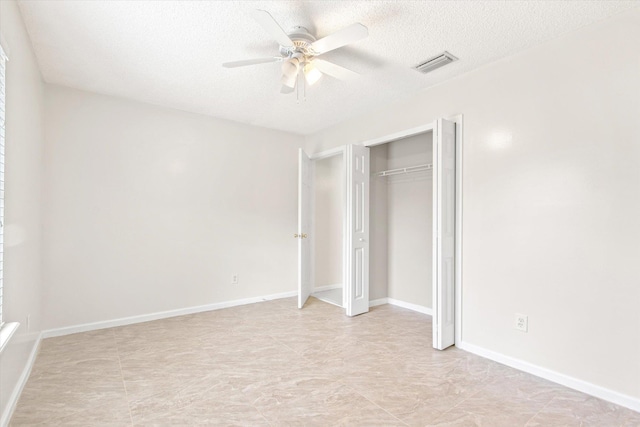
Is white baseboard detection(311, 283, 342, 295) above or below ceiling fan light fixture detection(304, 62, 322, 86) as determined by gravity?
below

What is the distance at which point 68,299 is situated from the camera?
3.32 meters

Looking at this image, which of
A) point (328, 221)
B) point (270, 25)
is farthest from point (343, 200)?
point (270, 25)

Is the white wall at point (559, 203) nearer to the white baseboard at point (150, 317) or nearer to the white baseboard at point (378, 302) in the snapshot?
the white baseboard at point (378, 302)

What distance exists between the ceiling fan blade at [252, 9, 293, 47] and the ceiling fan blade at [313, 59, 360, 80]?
0.34 metres

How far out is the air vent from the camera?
105 inches

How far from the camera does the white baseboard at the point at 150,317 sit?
3287 millimetres

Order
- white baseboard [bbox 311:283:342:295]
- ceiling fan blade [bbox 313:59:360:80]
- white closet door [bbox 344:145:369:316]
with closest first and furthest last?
ceiling fan blade [bbox 313:59:360:80] → white closet door [bbox 344:145:369:316] → white baseboard [bbox 311:283:342:295]

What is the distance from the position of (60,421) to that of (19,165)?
5.64 feet

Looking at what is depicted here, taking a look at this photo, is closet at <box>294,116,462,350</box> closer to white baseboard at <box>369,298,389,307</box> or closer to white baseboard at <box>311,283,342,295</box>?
white baseboard at <box>369,298,389,307</box>

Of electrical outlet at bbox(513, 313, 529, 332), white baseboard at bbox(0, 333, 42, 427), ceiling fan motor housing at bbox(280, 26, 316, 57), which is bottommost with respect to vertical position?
white baseboard at bbox(0, 333, 42, 427)

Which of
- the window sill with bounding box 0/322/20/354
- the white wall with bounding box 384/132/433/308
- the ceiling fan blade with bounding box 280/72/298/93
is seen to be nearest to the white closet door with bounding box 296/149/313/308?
the white wall with bounding box 384/132/433/308

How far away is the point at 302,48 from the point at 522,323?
272cm

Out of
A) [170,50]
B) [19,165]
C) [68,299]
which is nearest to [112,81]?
[170,50]

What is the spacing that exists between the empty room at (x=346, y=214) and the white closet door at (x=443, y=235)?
3cm
